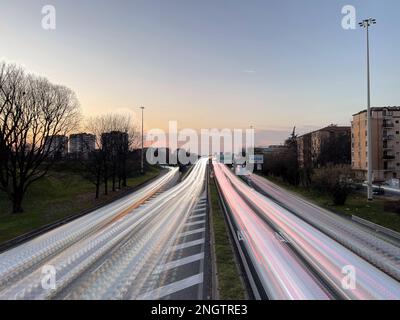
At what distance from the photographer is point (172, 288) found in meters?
11.0

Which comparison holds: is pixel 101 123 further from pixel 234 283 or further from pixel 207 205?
pixel 234 283

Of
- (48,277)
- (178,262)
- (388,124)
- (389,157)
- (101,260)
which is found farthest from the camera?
(388,124)

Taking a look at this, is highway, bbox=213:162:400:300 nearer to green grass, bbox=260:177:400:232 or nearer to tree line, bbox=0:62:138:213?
green grass, bbox=260:177:400:232

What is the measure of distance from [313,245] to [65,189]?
41.8 m

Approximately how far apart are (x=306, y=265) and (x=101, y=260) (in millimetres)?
8285

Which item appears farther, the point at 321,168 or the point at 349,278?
the point at 321,168

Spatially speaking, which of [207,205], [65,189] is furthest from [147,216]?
[65,189]

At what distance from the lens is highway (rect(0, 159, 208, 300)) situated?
1106cm

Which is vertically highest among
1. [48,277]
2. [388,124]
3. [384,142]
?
[388,124]

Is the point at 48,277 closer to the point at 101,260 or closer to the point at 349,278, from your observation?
the point at 101,260

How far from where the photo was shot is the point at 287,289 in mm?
10898

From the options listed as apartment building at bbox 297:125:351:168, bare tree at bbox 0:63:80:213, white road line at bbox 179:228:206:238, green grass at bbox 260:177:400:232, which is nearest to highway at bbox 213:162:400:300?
white road line at bbox 179:228:206:238

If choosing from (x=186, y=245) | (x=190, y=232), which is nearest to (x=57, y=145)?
(x=190, y=232)

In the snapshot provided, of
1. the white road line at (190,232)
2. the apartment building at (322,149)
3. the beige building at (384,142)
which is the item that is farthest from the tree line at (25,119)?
the beige building at (384,142)
